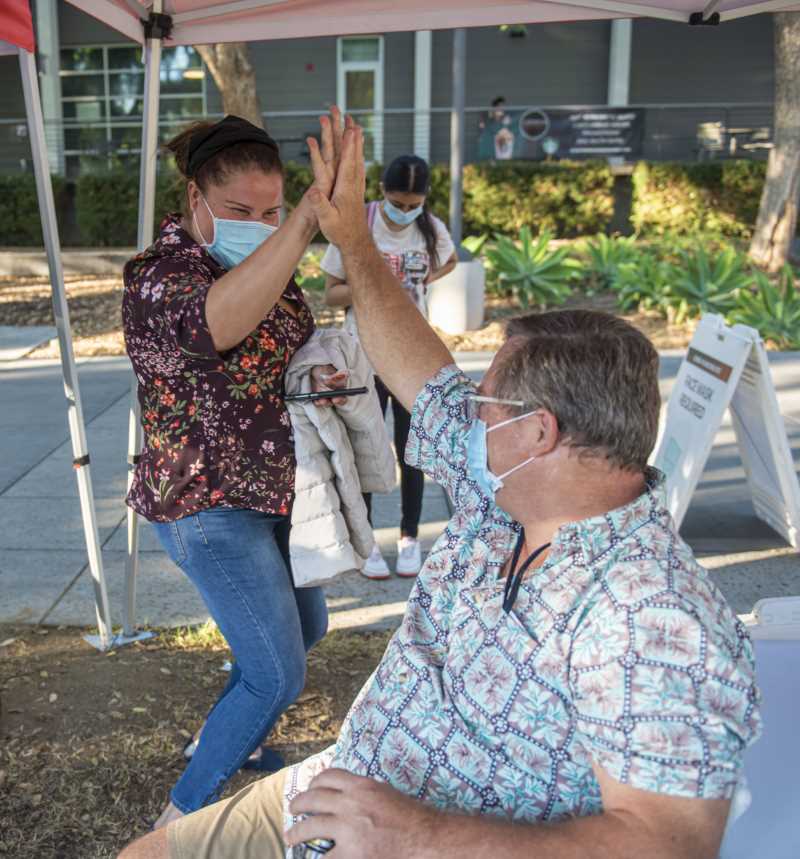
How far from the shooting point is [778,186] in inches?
473

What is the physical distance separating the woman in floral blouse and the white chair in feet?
3.62

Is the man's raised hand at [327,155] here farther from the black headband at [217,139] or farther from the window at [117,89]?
the window at [117,89]

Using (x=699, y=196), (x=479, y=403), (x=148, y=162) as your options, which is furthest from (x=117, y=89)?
(x=479, y=403)

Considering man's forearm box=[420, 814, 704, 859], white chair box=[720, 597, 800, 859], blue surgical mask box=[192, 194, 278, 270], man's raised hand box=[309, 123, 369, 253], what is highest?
man's raised hand box=[309, 123, 369, 253]

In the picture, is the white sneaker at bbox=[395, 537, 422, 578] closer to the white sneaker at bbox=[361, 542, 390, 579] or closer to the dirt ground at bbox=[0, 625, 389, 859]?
the white sneaker at bbox=[361, 542, 390, 579]

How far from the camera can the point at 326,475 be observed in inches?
100

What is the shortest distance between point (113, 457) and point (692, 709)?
17.3ft

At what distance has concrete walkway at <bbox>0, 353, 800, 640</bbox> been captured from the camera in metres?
4.10

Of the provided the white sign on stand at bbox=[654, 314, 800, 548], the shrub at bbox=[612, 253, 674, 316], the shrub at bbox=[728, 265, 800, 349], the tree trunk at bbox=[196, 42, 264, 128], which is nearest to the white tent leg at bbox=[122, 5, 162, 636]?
the white sign on stand at bbox=[654, 314, 800, 548]

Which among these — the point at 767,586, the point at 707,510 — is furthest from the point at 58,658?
the point at 707,510

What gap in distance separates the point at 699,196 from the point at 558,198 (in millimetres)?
2183

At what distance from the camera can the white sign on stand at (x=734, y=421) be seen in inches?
175

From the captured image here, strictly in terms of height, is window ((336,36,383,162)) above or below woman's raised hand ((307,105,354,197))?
above

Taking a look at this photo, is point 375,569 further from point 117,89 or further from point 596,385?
point 117,89
